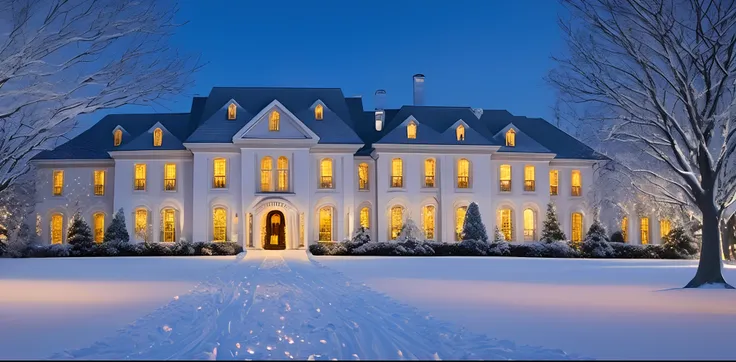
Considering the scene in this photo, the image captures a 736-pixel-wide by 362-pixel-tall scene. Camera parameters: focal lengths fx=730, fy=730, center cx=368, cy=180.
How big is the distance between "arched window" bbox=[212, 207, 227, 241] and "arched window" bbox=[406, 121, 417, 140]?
11627 mm

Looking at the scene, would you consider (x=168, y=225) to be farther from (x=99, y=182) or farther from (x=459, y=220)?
(x=459, y=220)

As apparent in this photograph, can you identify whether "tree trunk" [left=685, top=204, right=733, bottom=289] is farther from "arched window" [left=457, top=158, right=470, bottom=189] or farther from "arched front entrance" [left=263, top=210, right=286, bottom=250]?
"arched front entrance" [left=263, top=210, right=286, bottom=250]

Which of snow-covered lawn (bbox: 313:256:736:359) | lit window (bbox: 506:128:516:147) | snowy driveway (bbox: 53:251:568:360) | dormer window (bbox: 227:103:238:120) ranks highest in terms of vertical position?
dormer window (bbox: 227:103:238:120)

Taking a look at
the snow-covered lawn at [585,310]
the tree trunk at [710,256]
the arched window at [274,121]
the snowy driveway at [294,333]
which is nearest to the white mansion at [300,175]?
the arched window at [274,121]

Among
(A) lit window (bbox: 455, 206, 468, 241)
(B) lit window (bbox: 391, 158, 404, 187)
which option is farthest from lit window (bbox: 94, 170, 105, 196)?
(A) lit window (bbox: 455, 206, 468, 241)

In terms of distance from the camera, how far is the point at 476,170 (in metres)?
43.4

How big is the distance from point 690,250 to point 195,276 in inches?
1101

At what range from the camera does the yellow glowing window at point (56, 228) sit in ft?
146

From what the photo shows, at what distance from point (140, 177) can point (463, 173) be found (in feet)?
62.9

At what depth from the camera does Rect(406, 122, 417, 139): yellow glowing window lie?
141 ft

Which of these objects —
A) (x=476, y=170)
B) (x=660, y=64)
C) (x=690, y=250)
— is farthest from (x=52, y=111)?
(x=690, y=250)

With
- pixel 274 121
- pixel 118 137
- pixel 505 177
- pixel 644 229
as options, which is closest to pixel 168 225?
pixel 118 137

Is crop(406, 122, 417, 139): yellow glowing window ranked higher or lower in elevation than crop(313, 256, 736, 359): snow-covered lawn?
higher

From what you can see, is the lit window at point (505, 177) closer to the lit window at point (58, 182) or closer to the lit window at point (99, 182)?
the lit window at point (99, 182)
